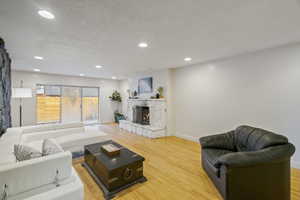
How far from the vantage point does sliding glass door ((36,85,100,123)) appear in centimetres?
612

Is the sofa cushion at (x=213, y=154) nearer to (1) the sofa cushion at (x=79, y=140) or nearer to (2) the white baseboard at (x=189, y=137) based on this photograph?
(2) the white baseboard at (x=189, y=137)

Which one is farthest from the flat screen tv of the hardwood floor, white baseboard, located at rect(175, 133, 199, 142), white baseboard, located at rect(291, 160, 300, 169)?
white baseboard, located at rect(291, 160, 300, 169)

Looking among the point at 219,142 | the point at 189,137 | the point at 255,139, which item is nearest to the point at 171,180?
the point at 219,142

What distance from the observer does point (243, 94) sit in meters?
3.39

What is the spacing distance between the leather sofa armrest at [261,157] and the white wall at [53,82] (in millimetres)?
6985

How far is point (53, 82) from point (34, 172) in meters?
6.04

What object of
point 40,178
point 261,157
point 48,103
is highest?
point 48,103

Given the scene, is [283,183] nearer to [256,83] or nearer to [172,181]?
[172,181]

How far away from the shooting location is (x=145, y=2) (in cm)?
151

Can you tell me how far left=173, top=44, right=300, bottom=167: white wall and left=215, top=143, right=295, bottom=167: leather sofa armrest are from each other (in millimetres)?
1521

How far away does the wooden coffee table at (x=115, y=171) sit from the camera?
1999 millimetres

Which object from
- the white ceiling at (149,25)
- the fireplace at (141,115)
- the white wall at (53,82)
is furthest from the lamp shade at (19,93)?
the fireplace at (141,115)

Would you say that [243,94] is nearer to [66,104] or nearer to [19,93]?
[19,93]

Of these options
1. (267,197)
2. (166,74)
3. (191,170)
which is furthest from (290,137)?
(166,74)
